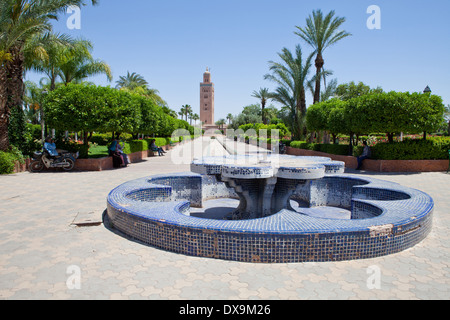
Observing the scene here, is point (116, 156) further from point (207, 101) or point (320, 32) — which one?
point (207, 101)

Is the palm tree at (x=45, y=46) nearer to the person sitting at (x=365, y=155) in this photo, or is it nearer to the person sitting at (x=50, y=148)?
the person sitting at (x=50, y=148)

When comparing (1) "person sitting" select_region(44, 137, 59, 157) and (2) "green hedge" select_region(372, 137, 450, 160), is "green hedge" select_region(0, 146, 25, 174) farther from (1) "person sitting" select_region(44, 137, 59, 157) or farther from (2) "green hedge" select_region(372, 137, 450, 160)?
(2) "green hedge" select_region(372, 137, 450, 160)

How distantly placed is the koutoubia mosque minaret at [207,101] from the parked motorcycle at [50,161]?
398 ft

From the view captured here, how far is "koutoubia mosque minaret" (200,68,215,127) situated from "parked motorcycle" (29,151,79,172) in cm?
12124

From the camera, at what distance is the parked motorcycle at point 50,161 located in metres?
12.4

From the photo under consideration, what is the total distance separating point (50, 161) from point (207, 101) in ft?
414

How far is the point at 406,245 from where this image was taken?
446 centimetres

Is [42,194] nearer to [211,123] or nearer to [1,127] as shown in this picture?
[1,127]

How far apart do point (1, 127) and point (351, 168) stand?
15390 millimetres

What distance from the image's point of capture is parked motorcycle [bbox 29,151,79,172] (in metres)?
12.4

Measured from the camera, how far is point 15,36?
37.9 ft

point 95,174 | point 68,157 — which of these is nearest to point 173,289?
point 95,174

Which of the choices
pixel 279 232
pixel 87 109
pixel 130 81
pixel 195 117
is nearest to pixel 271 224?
pixel 279 232

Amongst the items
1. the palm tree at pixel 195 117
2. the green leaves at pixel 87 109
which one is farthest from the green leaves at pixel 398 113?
the palm tree at pixel 195 117
